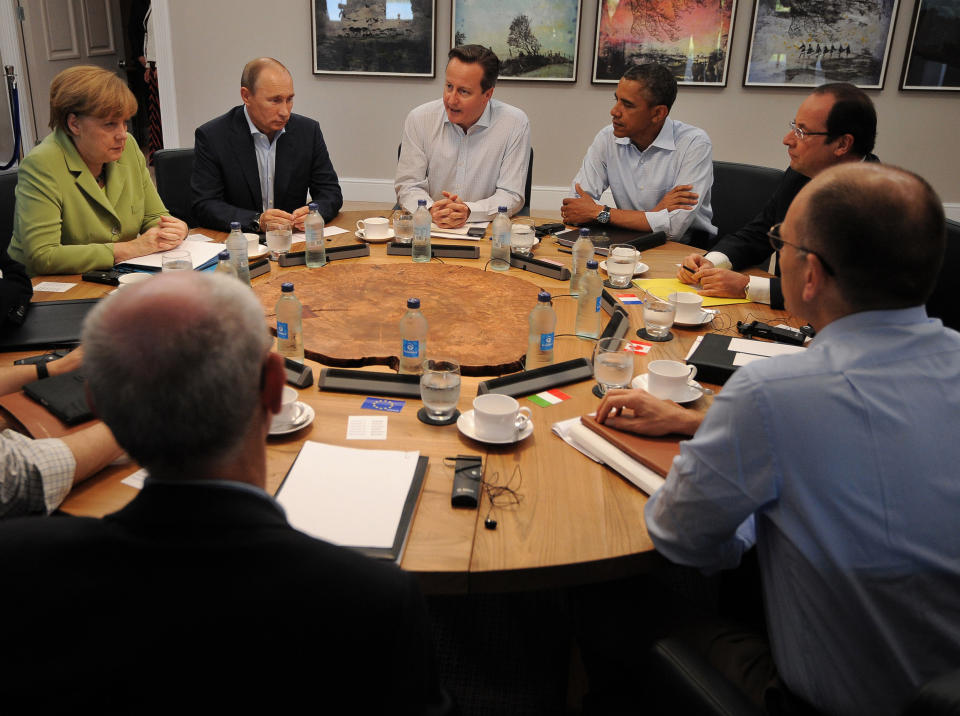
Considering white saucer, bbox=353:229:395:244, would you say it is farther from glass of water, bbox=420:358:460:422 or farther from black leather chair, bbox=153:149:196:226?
glass of water, bbox=420:358:460:422

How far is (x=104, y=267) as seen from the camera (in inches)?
102

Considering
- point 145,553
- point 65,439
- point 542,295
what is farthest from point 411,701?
point 542,295

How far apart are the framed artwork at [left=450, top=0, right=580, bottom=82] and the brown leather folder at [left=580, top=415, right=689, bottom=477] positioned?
177 inches

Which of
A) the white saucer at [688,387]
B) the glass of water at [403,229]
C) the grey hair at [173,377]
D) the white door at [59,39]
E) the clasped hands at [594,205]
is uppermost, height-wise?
the white door at [59,39]

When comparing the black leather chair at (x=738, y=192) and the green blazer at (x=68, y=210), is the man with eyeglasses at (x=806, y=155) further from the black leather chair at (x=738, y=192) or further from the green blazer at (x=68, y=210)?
the green blazer at (x=68, y=210)

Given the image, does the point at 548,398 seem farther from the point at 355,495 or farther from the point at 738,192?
the point at 738,192

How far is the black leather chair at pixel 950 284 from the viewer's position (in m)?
2.55

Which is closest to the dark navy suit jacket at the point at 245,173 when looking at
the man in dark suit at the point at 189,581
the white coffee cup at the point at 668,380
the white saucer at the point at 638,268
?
the white saucer at the point at 638,268

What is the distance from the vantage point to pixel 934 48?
5.26 metres

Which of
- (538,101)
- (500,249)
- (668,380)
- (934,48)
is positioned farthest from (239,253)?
(934,48)

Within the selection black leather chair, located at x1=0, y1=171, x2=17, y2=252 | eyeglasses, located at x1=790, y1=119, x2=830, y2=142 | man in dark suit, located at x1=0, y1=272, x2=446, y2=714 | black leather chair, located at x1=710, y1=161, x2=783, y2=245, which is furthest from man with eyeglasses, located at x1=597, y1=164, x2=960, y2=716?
black leather chair, located at x1=0, y1=171, x2=17, y2=252

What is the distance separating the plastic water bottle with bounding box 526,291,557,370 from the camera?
1.99 m

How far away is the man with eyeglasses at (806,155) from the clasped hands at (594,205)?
18.0 inches

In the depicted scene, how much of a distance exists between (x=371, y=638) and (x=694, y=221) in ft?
10.4
